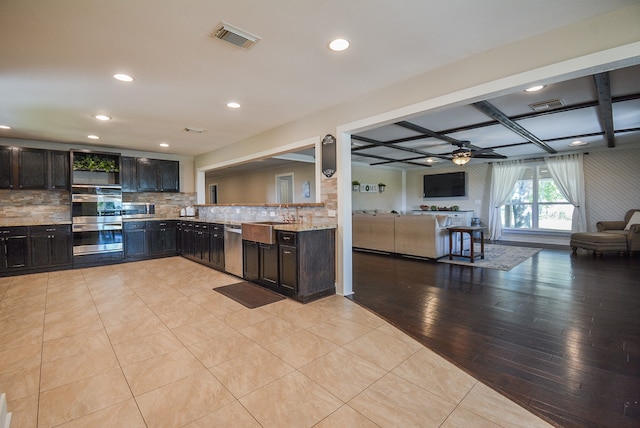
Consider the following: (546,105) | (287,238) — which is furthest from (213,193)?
(546,105)

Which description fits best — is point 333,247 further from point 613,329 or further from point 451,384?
point 613,329

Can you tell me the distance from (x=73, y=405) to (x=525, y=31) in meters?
4.11

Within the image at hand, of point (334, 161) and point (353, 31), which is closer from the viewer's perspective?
point (353, 31)

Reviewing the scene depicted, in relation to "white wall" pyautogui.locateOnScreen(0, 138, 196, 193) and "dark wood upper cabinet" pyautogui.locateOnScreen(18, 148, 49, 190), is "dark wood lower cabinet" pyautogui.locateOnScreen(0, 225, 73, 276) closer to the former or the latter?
"dark wood upper cabinet" pyautogui.locateOnScreen(18, 148, 49, 190)

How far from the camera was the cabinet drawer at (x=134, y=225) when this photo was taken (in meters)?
6.19

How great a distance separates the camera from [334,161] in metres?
3.93

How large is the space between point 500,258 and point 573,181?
402 centimetres

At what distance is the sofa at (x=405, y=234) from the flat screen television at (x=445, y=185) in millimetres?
4590

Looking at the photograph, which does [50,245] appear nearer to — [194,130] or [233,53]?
[194,130]

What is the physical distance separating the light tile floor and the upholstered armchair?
6.87 metres

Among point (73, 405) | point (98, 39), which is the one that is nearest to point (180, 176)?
point (98, 39)

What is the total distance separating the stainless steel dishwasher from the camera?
4621 mm

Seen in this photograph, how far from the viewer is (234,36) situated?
2312 millimetres

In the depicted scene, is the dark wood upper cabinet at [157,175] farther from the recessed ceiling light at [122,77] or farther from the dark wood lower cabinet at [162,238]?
the recessed ceiling light at [122,77]
